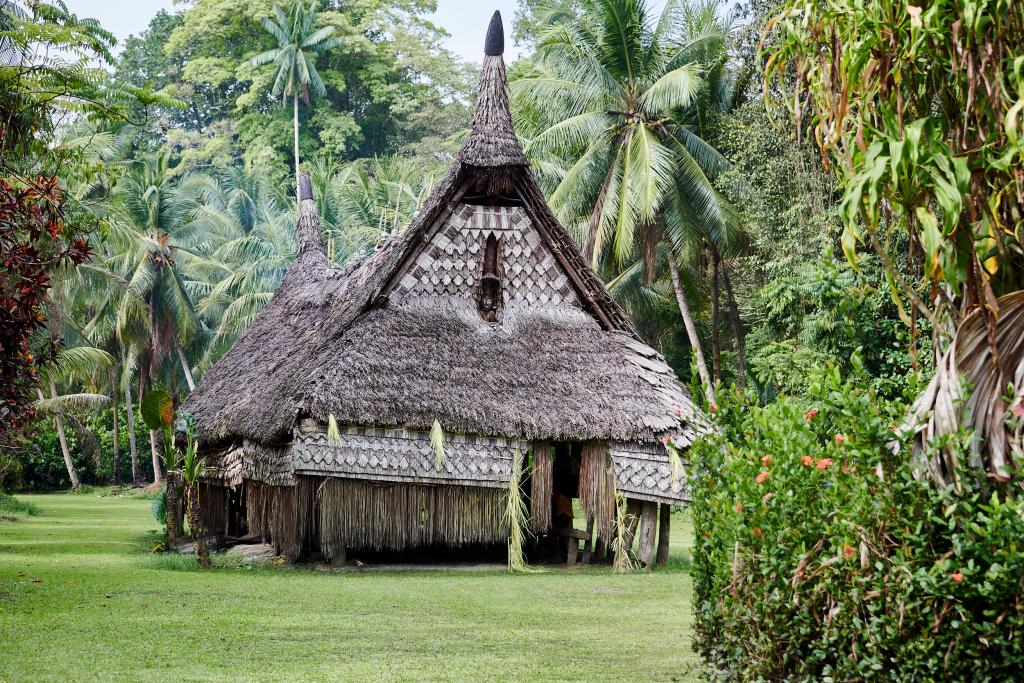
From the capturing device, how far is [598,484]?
13.7m

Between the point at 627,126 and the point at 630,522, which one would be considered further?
the point at 627,126

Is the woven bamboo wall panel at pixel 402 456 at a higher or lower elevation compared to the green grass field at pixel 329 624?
higher

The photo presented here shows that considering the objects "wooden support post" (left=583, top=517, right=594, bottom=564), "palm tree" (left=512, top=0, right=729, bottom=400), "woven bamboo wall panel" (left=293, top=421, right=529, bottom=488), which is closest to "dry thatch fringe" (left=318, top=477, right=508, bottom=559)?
"woven bamboo wall panel" (left=293, top=421, right=529, bottom=488)

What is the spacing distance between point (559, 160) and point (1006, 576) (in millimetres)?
25508

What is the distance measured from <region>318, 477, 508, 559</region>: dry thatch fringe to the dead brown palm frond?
28.3ft

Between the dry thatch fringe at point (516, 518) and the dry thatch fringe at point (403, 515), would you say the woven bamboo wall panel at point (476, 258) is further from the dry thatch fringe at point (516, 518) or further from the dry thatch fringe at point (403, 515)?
the dry thatch fringe at point (403, 515)

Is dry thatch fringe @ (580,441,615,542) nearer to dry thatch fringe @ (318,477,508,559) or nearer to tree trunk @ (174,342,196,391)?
dry thatch fringe @ (318,477,508,559)

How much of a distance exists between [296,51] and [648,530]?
1340 inches

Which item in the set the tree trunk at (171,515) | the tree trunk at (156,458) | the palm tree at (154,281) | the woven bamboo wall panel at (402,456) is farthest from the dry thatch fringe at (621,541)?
the tree trunk at (156,458)

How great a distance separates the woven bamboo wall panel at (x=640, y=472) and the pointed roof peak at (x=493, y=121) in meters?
3.78

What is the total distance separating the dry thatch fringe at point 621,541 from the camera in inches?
535

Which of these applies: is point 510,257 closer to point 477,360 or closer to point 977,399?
point 477,360

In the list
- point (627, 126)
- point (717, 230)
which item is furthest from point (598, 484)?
point (627, 126)

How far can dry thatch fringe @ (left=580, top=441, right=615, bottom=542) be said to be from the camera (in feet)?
44.8
